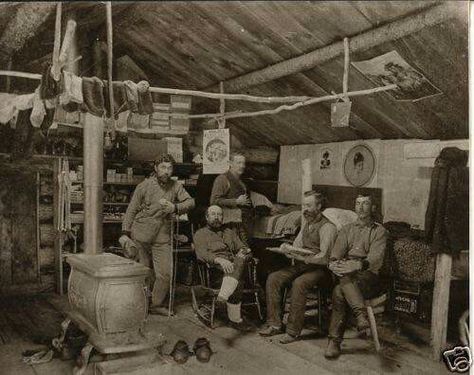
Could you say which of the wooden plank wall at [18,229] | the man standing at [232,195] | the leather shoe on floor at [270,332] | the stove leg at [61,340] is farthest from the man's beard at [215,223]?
the wooden plank wall at [18,229]

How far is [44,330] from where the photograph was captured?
535cm

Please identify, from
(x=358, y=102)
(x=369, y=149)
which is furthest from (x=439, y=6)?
(x=369, y=149)

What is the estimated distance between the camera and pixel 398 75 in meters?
5.13

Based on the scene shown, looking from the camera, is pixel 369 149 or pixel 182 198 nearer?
pixel 182 198

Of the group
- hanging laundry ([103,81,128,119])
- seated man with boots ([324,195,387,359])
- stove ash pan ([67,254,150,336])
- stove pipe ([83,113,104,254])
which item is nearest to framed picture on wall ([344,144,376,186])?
seated man with boots ([324,195,387,359])

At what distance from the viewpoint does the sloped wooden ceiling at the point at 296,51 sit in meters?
4.52

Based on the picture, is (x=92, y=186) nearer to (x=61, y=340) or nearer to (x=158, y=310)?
(x=61, y=340)

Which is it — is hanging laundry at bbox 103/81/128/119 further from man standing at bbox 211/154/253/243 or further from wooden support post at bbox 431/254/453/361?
wooden support post at bbox 431/254/453/361

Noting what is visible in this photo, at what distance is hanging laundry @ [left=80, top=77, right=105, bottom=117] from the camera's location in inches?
171

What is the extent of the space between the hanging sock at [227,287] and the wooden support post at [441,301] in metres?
2.05

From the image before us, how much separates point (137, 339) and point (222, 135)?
136 inches

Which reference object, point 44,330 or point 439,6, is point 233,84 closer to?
point 439,6

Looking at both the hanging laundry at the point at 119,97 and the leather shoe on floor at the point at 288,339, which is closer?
the hanging laundry at the point at 119,97

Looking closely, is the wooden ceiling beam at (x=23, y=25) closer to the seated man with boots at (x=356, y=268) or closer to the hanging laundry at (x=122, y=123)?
the hanging laundry at (x=122, y=123)
